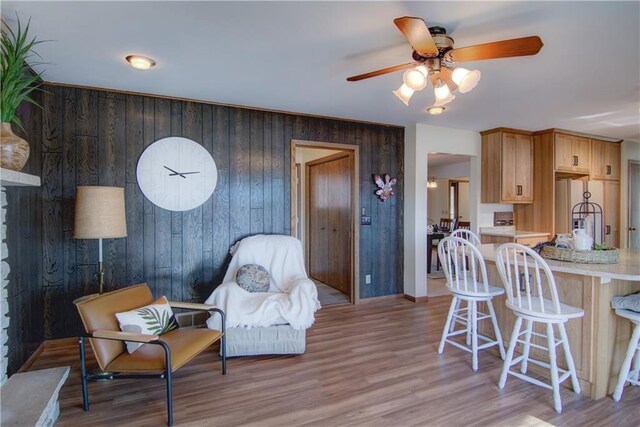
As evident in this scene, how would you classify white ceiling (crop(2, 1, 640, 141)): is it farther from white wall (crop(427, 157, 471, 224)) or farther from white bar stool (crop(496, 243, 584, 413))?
white wall (crop(427, 157, 471, 224))

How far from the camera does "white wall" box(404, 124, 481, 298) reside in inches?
181

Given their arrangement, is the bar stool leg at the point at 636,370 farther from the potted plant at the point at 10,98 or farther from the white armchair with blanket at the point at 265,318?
the potted plant at the point at 10,98

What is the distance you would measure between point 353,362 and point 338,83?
2.39 m

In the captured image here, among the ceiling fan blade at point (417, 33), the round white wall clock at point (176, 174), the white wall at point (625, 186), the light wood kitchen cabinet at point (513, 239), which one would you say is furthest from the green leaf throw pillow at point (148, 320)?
the white wall at point (625, 186)

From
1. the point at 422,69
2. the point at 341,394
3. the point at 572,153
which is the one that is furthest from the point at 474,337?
the point at 572,153

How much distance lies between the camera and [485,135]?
499cm

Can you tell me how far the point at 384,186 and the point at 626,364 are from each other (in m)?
2.92

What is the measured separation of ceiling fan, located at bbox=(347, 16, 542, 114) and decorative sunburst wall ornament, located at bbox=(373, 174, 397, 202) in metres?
2.13

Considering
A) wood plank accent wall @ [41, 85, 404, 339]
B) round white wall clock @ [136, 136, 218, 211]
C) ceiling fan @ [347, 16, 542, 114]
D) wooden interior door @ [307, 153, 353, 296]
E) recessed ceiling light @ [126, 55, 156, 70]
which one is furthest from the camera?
wooden interior door @ [307, 153, 353, 296]

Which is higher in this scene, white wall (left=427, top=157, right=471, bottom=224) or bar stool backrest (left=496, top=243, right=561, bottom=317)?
white wall (left=427, top=157, right=471, bottom=224)

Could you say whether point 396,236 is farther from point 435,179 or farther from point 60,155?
point 435,179

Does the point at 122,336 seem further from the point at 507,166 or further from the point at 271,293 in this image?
the point at 507,166

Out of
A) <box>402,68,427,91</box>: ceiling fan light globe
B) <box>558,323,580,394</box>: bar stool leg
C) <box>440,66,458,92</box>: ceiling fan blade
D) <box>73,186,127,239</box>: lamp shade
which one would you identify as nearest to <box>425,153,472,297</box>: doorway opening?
<box>558,323,580,394</box>: bar stool leg

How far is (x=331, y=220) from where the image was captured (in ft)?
17.1
